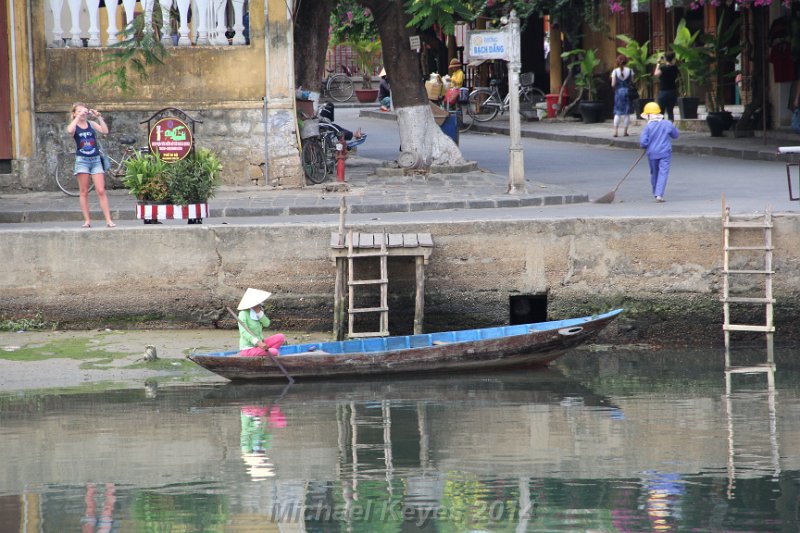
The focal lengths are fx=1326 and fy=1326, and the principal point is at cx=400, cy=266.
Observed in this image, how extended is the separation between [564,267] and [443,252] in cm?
128

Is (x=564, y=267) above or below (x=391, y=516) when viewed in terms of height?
above

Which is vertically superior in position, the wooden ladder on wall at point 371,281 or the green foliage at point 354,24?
the green foliage at point 354,24

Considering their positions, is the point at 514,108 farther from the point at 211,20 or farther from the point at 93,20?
the point at 93,20

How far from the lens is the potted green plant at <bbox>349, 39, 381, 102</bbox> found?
142 ft

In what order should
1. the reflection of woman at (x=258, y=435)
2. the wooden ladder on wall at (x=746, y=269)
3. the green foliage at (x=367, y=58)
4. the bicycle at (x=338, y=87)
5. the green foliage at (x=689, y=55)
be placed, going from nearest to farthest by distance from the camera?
the reflection of woman at (x=258, y=435), the wooden ladder on wall at (x=746, y=269), the green foliage at (x=689, y=55), the bicycle at (x=338, y=87), the green foliage at (x=367, y=58)

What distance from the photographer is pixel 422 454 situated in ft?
32.4

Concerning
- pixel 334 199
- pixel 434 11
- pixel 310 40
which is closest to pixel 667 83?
pixel 310 40

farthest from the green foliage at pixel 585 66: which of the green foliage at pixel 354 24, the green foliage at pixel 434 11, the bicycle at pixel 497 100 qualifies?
the green foliage at pixel 434 11

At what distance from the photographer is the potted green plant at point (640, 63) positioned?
97.7 ft

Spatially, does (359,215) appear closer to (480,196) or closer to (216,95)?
(480,196)

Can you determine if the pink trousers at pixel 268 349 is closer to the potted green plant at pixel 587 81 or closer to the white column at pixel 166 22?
the white column at pixel 166 22

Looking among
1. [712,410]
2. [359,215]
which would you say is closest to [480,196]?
[359,215]

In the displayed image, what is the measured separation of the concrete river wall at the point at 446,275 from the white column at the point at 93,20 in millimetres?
5732

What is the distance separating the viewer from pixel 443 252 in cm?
1382
